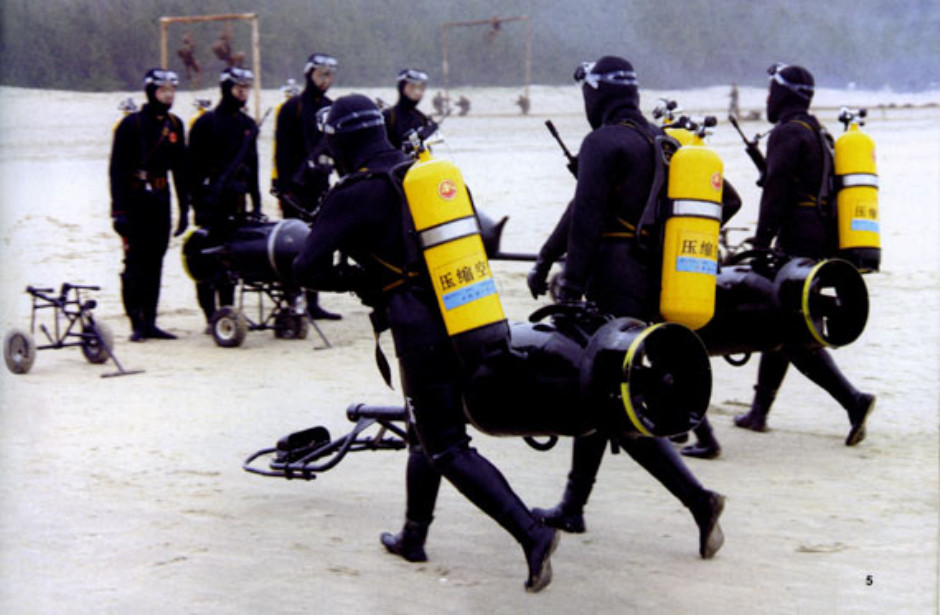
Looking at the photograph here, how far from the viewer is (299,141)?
10.6 m

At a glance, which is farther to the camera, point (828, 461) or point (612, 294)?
point (828, 461)

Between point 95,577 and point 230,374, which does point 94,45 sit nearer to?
point 230,374

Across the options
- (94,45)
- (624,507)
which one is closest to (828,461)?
(624,507)

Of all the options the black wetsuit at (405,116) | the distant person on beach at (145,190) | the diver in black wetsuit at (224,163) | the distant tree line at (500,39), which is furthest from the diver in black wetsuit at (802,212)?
the distant person on beach at (145,190)

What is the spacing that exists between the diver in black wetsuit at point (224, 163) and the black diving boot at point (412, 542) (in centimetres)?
527

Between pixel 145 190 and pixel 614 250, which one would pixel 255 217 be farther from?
pixel 614 250

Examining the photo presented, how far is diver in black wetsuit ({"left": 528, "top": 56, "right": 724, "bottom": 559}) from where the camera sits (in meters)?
4.89

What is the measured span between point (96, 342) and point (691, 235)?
5.22 metres

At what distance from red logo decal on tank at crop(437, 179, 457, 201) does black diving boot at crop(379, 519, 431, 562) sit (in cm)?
131

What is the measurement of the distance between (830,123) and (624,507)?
28.9 m

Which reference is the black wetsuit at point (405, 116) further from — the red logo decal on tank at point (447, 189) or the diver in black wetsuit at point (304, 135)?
the red logo decal on tank at point (447, 189)

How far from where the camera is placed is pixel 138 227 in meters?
9.70

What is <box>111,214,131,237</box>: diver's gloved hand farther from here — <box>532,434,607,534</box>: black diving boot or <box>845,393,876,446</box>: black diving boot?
<box>845,393,876,446</box>: black diving boot

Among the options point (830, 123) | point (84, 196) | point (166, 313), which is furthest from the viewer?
point (830, 123)
